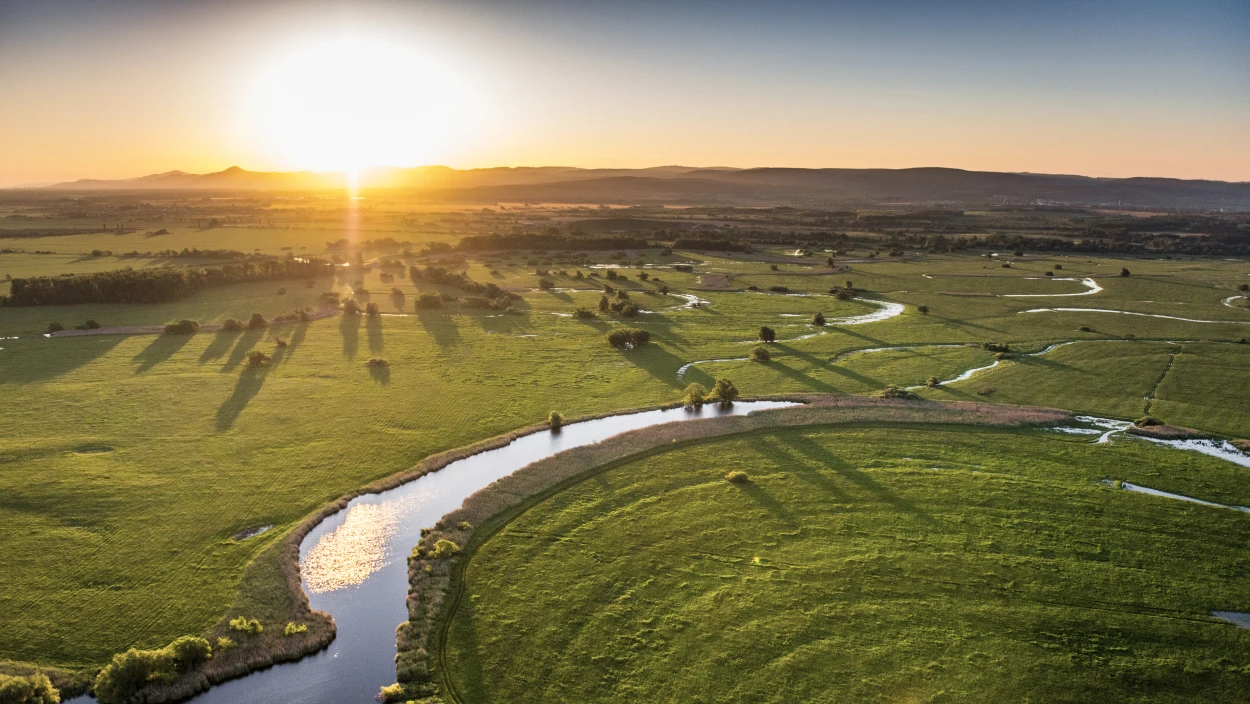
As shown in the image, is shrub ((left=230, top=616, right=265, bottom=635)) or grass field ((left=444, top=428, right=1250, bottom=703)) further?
shrub ((left=230, top=616, right=265, bottom=635))

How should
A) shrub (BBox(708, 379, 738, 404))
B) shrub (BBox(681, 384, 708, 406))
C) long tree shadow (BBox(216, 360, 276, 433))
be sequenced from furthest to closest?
1. shrub (BBox(708, 379, 738, 404))
2. shrub (BBox(681, 384, 708, 406))
3. long tree shadow (BBox(216, 360, 276, 433))

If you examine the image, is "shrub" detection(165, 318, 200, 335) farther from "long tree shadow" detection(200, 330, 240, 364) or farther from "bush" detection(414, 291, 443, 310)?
"bush" detection(414, 291, 443, 310)

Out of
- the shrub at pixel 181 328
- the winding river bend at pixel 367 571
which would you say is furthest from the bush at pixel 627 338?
the shrub at pixel 181 328

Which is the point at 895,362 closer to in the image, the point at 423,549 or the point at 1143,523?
the point at 1143,523

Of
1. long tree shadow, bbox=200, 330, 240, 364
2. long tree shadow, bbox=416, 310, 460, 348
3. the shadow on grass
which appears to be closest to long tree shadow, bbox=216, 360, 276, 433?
the shadow on grass

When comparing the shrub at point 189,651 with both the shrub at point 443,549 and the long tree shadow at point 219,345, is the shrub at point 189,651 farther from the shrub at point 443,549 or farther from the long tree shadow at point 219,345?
the long tree shadow at point 219,345

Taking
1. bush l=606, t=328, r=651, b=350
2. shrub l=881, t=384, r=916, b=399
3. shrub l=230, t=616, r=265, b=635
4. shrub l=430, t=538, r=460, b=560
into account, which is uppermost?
bush l=606, t=328, r=651, b=350
